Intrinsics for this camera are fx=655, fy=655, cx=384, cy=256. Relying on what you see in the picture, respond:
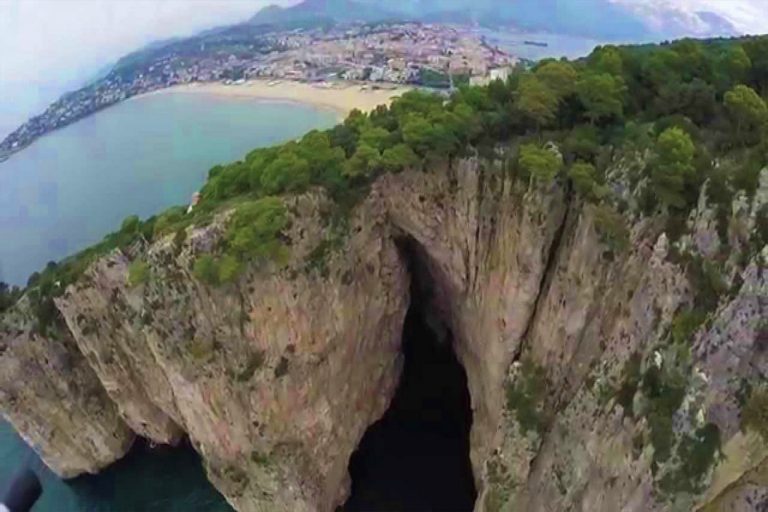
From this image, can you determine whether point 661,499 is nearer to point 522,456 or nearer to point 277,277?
point 522,456

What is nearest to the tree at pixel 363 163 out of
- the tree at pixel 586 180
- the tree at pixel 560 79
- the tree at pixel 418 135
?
the tree at pixel 418 135

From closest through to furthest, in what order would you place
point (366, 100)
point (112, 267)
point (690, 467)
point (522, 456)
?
point (690, 467), point (522, 456), point (112, 267), point (366, 100)

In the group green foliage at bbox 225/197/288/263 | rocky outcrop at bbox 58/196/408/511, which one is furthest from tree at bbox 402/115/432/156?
green foliage at bbox 225/197/288/263

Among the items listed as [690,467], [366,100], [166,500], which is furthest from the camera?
[366,100]

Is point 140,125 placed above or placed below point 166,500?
above

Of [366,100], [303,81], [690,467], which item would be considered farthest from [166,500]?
[303,81]

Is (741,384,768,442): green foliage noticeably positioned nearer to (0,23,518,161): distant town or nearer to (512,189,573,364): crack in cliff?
(512,189,573,364): crack in cliff

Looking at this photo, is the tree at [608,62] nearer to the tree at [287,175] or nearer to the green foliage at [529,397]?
the green foliage at [529,397]
